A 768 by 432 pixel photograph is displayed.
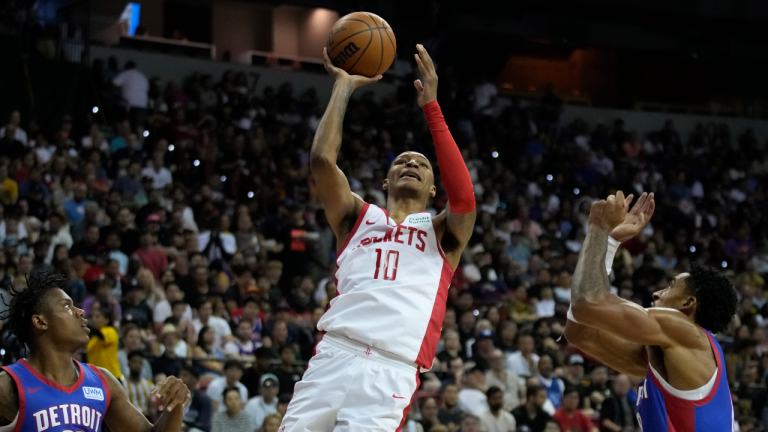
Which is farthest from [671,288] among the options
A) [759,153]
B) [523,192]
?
[759,153]

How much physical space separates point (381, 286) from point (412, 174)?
2.27 feet

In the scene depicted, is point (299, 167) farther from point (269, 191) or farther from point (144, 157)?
point (144, 157)

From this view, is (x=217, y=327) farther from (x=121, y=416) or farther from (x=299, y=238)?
(x=121, y=416)

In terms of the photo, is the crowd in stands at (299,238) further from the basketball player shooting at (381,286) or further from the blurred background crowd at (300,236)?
the basketball player shooting at (381,286)

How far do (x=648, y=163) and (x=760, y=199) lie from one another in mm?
2085

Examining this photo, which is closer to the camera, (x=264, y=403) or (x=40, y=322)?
(x=40, y=322)

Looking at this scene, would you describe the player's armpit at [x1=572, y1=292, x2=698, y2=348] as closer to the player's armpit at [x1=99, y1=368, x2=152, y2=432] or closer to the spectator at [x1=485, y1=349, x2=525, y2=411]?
the player's armpit at [x1=99, y1=368, x2=152, y2=432]

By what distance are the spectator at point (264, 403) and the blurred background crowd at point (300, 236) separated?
0.06ft

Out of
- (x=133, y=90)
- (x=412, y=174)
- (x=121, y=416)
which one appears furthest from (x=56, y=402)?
(x=133, y=90)

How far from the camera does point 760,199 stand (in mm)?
17453

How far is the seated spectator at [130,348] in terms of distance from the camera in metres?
8.46

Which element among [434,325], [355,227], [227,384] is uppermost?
[355,227]

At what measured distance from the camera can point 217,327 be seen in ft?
31.1

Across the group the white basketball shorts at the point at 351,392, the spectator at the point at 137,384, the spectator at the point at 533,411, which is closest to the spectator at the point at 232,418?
the spectator at the point at 137,384
